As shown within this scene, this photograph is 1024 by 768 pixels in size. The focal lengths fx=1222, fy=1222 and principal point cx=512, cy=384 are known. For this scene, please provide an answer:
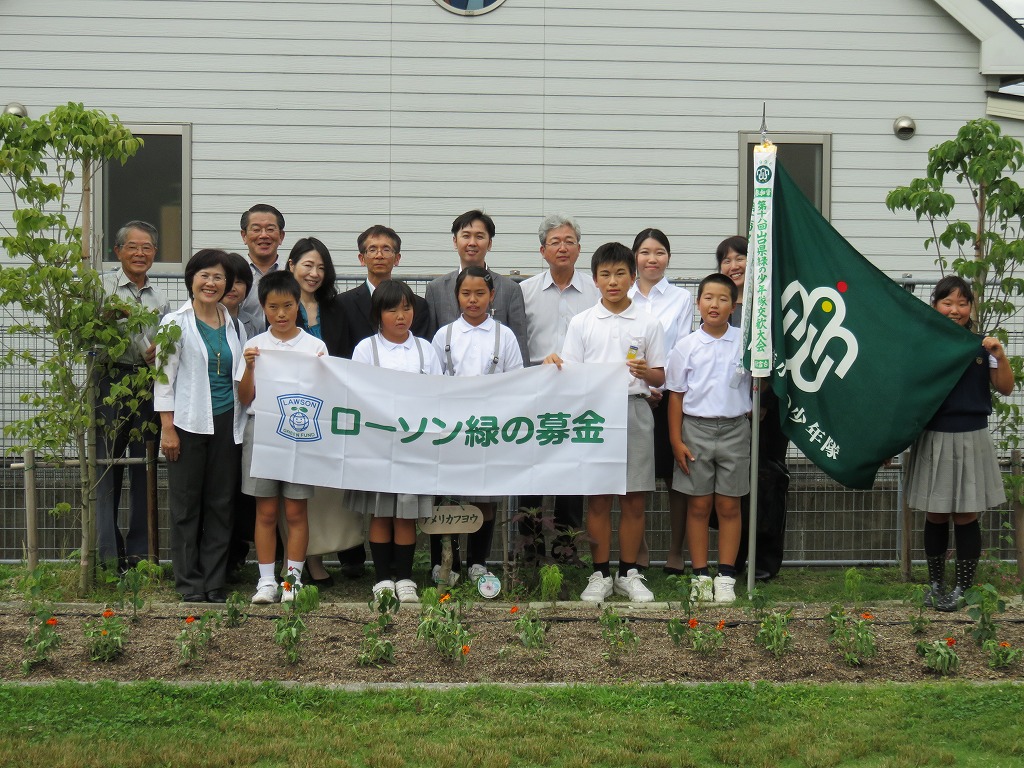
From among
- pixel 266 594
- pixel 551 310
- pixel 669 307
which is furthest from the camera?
pixel 551 310

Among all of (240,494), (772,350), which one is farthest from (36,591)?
(772,350)

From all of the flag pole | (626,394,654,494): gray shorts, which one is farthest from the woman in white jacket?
the flag pole

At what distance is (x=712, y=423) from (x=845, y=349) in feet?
3.06

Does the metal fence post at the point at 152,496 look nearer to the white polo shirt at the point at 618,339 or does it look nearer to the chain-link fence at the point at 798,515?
the chain-link fence at the point at 798,515

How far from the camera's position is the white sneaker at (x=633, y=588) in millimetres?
7387

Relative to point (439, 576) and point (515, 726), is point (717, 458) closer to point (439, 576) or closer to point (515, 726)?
point (439, 576)

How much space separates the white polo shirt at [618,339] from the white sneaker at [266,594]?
2265 mm

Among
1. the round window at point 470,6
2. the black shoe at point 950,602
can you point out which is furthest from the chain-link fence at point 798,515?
the round window at point 470,6

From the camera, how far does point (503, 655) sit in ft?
19.5

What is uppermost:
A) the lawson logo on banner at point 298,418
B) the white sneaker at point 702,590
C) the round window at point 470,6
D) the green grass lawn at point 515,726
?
the round window at point 470,6

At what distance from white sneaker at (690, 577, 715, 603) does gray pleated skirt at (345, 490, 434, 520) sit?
65.1 inches

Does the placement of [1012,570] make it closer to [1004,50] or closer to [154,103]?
[1004,50]

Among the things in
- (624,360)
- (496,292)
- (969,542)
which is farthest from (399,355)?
(969,542)

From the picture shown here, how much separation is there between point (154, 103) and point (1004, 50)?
7603mm
